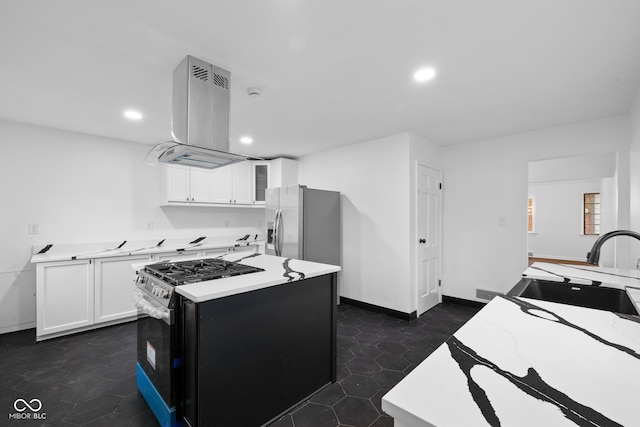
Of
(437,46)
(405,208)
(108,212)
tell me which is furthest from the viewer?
(108,212)

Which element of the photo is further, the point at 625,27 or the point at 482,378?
the point at 625,27

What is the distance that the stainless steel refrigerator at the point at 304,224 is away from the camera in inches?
145

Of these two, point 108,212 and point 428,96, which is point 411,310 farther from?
point 108,212

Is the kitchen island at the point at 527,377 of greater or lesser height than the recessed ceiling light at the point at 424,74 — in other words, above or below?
below

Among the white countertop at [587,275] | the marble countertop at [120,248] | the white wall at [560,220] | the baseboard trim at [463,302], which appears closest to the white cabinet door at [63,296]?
the marble countertop at [120,248]

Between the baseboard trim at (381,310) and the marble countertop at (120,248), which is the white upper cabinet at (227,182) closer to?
the marble countertop at (120,248)

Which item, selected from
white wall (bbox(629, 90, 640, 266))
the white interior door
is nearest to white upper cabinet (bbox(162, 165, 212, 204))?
the white interior door

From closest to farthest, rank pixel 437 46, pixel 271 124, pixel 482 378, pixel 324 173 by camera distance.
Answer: pixel 482 378
pixel 437 46
pixel 271 124
pixel 324 173

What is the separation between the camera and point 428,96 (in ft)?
8.24

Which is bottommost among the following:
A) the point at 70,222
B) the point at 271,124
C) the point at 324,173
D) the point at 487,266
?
the point at 487,266

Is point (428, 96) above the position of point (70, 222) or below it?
above

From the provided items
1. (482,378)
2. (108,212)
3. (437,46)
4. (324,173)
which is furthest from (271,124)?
(482,378)

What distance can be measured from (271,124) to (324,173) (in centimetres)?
→ 143

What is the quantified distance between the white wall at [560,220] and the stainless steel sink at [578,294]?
543 centimetres
